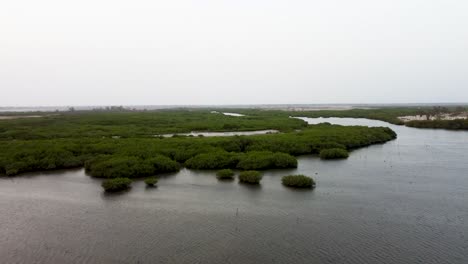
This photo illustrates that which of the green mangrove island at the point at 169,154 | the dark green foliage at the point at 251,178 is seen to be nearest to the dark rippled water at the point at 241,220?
the dark green foliage at the point at 251,178

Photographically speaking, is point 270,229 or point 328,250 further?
point 270,229

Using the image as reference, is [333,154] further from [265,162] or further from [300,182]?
[300,182]

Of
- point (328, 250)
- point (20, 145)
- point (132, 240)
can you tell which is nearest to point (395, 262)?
point (328, 250)

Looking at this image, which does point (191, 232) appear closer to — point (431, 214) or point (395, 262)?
point (395, 262)

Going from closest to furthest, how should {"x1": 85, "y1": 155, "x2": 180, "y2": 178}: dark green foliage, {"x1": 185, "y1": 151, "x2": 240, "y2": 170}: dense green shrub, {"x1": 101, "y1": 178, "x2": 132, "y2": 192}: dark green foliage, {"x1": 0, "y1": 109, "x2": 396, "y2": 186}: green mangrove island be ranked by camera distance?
1. {"x1": 101, "y1": 178, "x2": 132, "y2": 192}: dark green foliage
2. {"x1": 85, "y1": 155, "x2": 180, "y2": 178}: dark green foliage
3. {"x1": 0, "y1": 109, "x2": 396, "y2": 186}: green mangrove island
4. {"x1": 185, "y1": 151, "x2": 240, "y2": 170}: dense green shrub

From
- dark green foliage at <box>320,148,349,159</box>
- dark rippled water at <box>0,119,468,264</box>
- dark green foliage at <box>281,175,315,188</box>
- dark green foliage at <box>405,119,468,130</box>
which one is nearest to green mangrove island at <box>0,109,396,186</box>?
dark green foliage at <box>320,148,349,159</box>

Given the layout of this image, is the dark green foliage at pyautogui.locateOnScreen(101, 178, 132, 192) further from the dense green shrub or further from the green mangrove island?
the dense green shrub

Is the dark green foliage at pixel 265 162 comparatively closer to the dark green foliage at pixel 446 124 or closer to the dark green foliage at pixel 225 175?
the dark green foliage at pixel 225 175
